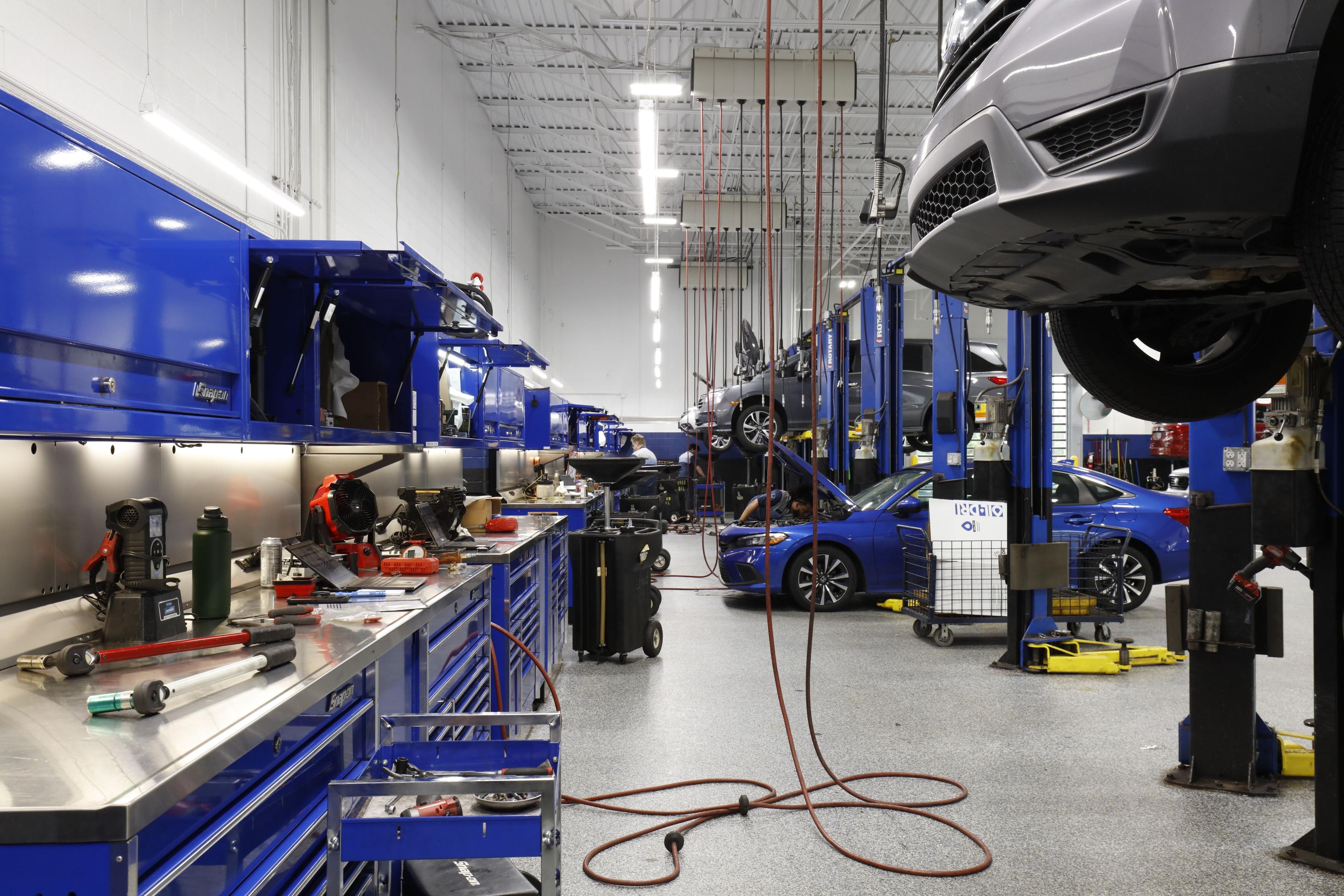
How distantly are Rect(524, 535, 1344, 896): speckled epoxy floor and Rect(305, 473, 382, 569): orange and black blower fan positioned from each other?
4.14 ft

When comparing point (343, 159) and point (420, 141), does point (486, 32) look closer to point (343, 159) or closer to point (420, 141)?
point (420, 141)

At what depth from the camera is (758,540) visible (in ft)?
23.2

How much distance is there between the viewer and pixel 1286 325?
263 cm

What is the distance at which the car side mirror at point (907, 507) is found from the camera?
22.7 feet

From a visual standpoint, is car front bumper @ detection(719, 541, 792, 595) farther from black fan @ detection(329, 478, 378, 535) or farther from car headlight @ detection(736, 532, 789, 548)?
black fan @ detection(329, 478, 378, 535)

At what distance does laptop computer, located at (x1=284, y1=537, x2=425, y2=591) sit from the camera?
2766mm

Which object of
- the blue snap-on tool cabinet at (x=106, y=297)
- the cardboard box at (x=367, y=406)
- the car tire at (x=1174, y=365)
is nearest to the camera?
the blue snap-on tool cabinet at (x=106, y=297)

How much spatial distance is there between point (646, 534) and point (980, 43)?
3805 millimetres

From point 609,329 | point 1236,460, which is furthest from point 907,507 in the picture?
point 609,329

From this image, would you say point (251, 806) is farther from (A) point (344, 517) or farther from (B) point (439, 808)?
(A) point (344, 517)

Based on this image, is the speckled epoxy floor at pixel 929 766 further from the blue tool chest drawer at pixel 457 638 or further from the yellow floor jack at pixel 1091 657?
the blue tool chest drawer at pixel 457 638

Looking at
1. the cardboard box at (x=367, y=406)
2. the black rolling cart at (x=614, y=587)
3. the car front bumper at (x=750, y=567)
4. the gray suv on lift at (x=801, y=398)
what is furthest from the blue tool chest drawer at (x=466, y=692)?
the gray suv on lift at (x=801, y=398)

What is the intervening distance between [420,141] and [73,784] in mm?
9429

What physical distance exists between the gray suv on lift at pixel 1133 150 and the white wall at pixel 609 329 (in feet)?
63.7
